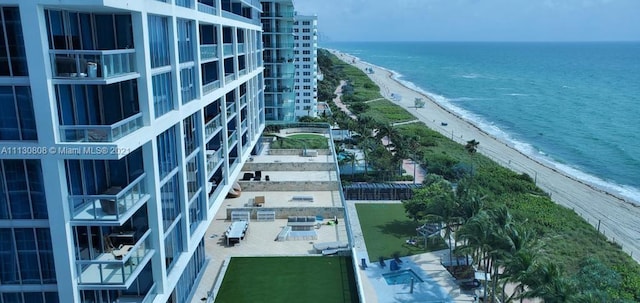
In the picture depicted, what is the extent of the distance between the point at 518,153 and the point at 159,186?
70.4 metres

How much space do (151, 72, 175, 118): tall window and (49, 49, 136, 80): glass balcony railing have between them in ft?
9.37

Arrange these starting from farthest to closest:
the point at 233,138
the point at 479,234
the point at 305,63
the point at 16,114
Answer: the point at 305,63
the point at 233,138
the point at 479,234
the point at 16,114

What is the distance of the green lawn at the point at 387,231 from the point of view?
1414 inches

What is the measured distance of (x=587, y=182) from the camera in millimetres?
64062

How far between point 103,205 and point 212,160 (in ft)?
42.1

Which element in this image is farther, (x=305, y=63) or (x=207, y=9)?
(x=305, y=63)

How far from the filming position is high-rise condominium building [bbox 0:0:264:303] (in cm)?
1316

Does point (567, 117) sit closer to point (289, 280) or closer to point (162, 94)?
point (289, 280)

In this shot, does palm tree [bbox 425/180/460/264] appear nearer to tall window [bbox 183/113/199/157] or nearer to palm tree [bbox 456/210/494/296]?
palm tree [bbox 456/210/494/296]

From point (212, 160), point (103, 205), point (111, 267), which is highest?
point (103, 205)

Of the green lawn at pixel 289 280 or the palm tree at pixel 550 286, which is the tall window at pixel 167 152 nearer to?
the green lawn at pixel 289 280

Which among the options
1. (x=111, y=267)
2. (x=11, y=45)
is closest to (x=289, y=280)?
(x=111, y=267)

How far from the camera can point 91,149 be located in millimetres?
13797

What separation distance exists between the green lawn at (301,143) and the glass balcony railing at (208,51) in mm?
25679
